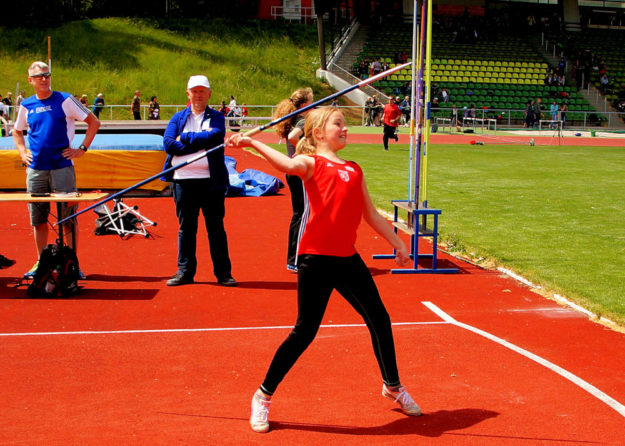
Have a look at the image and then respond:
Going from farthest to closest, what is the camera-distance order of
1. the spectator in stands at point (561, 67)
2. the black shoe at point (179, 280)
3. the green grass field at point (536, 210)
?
the spectator in stands at point (561, 67) < the green grass field at point (536, 210) < the black shoe at point (179, 280)

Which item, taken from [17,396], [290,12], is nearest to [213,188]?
[17,396]

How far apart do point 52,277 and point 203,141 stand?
2104 mm

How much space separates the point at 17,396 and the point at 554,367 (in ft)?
12.8

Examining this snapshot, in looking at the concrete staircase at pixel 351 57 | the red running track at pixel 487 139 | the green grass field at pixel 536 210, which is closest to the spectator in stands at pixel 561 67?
the red running track at pixel 487 139

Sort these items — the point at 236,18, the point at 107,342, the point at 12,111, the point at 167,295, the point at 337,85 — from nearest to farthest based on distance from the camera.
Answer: the point at 107,342
the point at 167,295
the point at 12,111
the point at 337,85
the point at 236,18

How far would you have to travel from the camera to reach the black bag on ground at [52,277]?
25.0ft

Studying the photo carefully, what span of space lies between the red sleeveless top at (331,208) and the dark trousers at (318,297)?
0.07m

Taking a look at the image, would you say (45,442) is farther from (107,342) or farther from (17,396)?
(107,342)

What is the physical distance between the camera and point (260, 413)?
4516 mm

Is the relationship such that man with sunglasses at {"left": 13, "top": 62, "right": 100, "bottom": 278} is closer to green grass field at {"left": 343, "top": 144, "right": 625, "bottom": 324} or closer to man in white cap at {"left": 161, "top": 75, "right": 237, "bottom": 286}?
man in white cap at {"left": 161, "top": 75, "right": 237, "bottom": 286}

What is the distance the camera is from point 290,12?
6194 cm

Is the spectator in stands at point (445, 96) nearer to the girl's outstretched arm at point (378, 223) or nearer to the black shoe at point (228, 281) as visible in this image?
the black shoe at point (228, 281)

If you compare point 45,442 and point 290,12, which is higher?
point 290,12

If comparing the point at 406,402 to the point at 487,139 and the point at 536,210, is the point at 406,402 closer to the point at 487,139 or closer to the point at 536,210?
the point at 536,210
